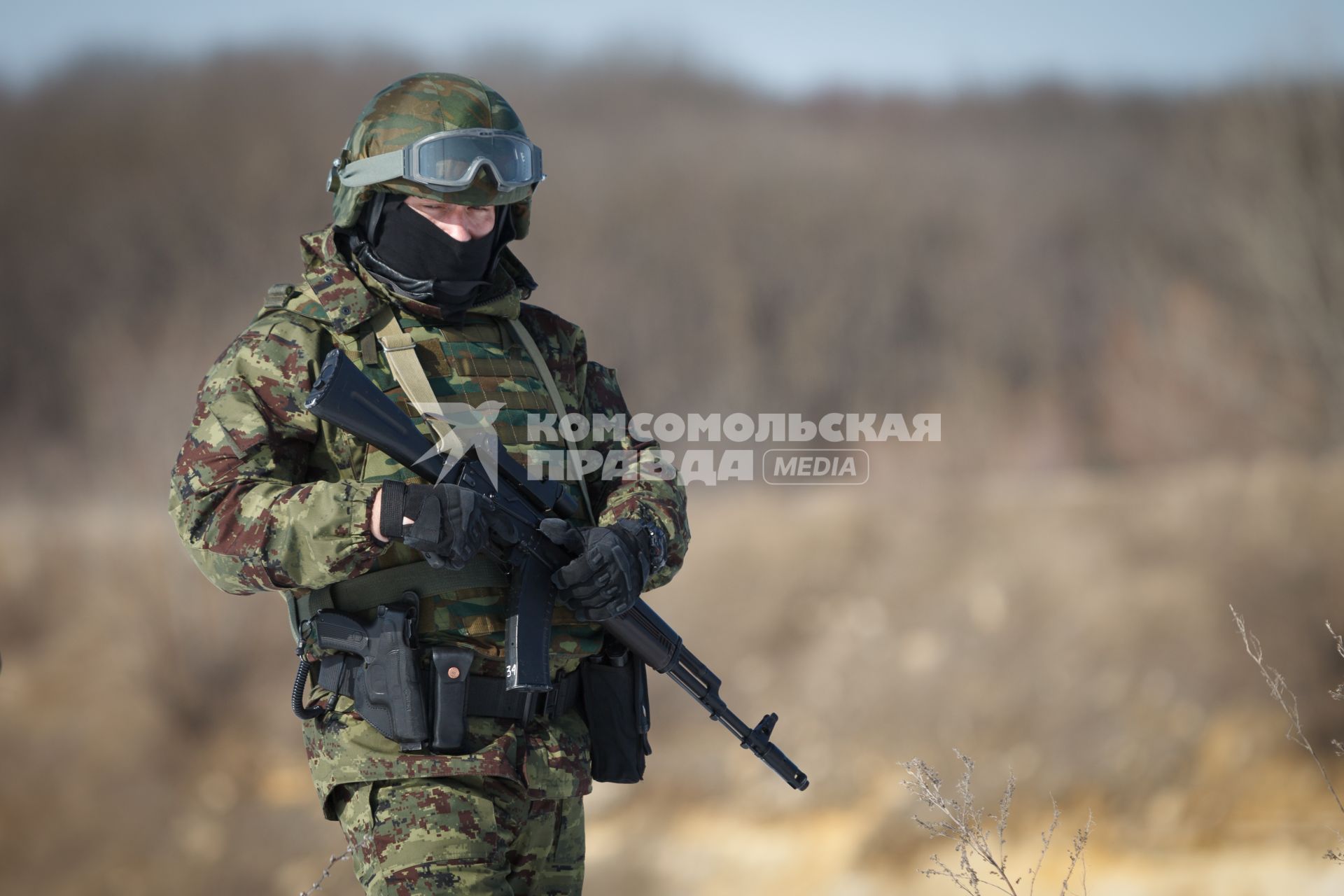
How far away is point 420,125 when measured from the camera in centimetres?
262

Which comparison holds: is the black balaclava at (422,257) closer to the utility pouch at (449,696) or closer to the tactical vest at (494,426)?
the tactical vest at (494,426)

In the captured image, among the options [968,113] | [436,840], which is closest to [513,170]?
[436,840]

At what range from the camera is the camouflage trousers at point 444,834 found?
226cm

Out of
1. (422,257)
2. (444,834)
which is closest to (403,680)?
(444,834)

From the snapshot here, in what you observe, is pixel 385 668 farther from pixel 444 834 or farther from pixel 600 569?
pixel 600 569

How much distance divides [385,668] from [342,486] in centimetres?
36

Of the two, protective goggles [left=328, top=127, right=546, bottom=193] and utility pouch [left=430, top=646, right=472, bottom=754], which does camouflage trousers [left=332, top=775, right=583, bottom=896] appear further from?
protective goggles [left=328, top=127, right=546, bottom=193]

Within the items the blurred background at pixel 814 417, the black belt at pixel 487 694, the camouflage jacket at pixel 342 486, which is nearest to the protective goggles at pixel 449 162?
the camouflage jacket at pixel 342 486

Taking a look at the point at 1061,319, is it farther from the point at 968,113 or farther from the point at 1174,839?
the point at 1174,839

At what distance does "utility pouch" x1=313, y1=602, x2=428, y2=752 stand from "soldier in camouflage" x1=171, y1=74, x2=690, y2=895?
0.17 ft

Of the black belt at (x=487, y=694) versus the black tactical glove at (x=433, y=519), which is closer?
the black tactical glove at (x=433, y=519)

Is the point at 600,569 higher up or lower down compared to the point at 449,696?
higher up

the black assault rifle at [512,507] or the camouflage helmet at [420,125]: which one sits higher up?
the camouflage helmet at [420,125]

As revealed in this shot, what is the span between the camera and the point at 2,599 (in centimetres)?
1558
